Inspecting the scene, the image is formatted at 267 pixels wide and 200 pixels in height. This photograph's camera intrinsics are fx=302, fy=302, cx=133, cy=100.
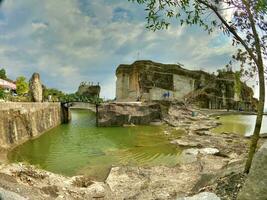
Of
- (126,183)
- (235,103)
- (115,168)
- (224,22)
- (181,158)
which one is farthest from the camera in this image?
(235,103)

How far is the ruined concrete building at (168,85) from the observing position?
68.9 m

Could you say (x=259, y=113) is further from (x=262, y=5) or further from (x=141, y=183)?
(x=141, y=183)

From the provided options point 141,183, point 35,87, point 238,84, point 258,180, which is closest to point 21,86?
point 35,87

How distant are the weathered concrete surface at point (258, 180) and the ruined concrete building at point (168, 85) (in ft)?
185

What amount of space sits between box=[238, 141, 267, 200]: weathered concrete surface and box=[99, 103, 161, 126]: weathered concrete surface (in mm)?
36752

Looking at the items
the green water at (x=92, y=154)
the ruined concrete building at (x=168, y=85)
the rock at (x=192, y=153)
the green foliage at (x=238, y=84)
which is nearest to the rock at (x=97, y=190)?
the green water at (x=92, y=154)

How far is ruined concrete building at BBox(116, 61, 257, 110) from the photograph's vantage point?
68.9 m

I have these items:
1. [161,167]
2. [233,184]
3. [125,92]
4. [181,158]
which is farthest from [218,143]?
[125,92]

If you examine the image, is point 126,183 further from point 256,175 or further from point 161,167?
point 256,175

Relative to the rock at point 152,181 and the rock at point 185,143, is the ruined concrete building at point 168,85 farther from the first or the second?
the rock at point 152,181

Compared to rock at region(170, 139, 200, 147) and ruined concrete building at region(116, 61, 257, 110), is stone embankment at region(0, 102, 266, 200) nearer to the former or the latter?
rock at region(170, 139, 200, 147)

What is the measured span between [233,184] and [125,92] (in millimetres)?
64905

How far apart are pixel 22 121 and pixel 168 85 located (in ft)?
161

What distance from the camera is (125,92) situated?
7362 cm
